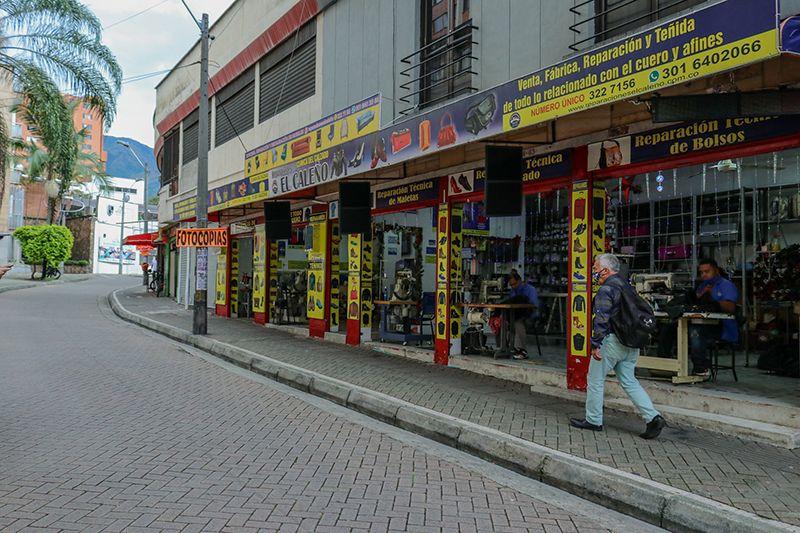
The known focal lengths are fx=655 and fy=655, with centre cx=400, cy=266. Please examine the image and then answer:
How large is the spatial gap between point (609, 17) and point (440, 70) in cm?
325

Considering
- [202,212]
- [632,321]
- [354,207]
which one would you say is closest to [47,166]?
[202,212]

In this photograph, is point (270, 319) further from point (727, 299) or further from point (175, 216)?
point (727, 299)

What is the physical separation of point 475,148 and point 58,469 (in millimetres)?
6629

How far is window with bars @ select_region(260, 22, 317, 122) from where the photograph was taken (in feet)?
52.3

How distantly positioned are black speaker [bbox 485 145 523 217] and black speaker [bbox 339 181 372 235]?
3.90 meters

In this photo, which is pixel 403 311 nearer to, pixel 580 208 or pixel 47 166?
pixel 580 208

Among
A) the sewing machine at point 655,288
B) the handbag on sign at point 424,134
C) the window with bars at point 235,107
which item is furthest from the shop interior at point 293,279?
the sewing machine at point 655,288

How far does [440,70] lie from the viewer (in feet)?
36.6

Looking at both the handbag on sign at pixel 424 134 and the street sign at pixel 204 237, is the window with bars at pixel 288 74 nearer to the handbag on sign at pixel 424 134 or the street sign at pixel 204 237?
the street sign at pixel 204 237

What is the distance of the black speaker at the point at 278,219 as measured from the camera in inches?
606

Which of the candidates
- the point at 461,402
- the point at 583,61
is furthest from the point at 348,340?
the point at 583,61

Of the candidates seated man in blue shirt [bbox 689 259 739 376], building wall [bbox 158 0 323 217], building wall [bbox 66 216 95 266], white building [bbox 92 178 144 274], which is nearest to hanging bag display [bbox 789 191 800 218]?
seated man in blue shirt [bbox 689 259 739 376]

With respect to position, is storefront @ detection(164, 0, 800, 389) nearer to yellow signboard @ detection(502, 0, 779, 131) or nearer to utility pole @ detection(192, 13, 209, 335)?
yellow signboard @ detection(502, 0, 779, 131)

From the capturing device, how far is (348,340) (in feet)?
44.6
